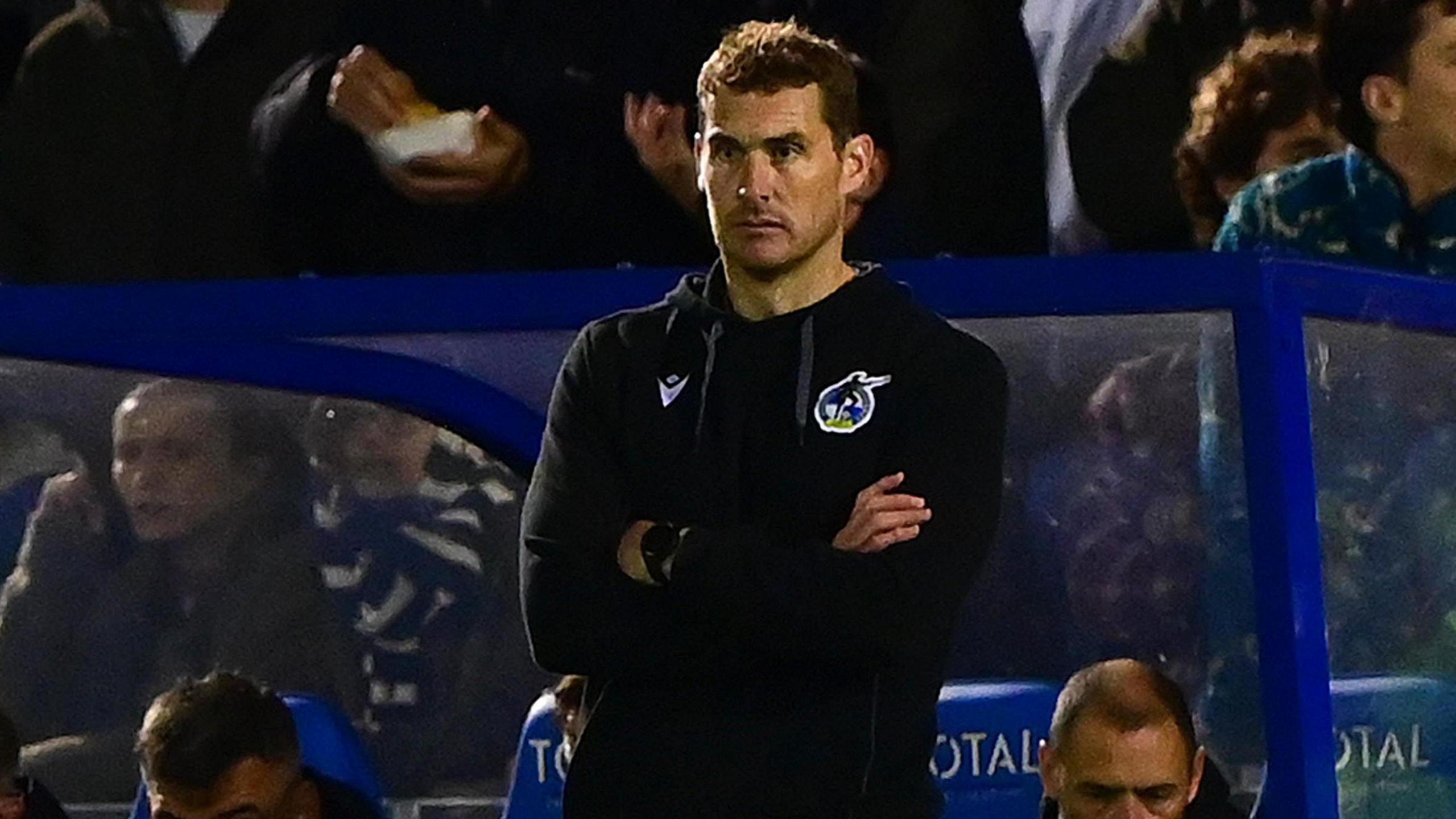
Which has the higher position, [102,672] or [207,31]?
[207,31]

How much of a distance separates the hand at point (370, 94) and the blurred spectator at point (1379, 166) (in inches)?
44.8

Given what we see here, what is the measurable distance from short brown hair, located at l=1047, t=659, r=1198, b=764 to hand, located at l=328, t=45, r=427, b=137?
52.2 inches

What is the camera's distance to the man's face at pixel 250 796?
2.75 metres

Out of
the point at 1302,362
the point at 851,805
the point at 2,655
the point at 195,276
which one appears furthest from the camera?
the point at 195,276

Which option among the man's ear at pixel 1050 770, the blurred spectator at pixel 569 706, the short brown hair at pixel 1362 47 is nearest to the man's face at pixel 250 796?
the blurred spectator at pixel 569 706

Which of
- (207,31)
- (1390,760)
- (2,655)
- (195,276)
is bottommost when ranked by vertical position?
(1390,760)

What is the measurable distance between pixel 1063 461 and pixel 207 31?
163cm

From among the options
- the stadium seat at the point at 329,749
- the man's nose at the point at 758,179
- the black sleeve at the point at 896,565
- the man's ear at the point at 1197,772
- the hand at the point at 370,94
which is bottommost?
the man's ear at the point at 1197,772

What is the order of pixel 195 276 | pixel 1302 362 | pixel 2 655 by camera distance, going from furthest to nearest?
pixel 195 276 → pixel 2 655 → pixel 1302 362

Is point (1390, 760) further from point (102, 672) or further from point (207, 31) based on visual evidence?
point (207, 31)

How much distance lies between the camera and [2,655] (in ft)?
9.37

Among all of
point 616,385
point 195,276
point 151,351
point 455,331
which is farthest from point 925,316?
point 195,276

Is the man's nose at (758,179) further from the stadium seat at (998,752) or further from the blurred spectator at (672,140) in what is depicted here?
the blurred spectator at (672,140)

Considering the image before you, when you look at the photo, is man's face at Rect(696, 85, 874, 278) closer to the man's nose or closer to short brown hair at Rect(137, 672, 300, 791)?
the man's nose
